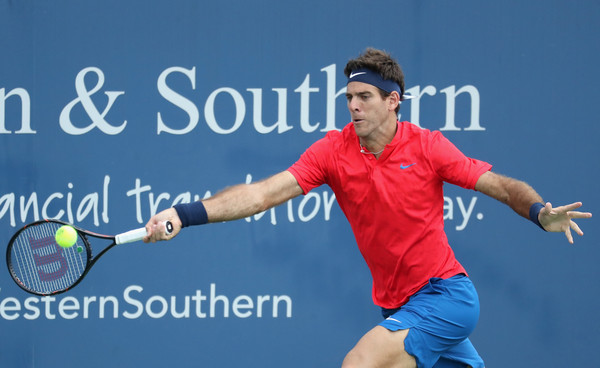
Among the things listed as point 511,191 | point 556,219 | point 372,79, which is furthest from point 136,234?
point 556,219

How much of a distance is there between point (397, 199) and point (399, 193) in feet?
0.09

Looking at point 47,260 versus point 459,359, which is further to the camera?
point 47,260

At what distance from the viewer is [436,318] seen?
11.1 feet

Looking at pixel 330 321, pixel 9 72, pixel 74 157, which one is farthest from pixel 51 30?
pixel 330 321

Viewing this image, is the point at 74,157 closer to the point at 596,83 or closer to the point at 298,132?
the point at 298,132

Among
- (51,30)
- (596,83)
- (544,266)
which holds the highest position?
(51,30)

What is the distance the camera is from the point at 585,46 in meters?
4.78

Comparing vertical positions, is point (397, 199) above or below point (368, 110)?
below

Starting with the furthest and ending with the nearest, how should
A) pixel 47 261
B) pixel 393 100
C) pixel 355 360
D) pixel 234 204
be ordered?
1. pixel 47 261
2. pixel 393 100
3. pixel 234 204
4. pixel 355 360

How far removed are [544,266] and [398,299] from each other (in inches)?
65.1

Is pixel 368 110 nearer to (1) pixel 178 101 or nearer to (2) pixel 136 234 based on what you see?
(2) pixel 136 234

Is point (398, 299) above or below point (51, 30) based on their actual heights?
below

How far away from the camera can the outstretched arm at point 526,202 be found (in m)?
3.07

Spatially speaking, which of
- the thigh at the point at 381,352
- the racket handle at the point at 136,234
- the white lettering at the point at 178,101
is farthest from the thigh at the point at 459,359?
the white lettering at the point at 178,101
